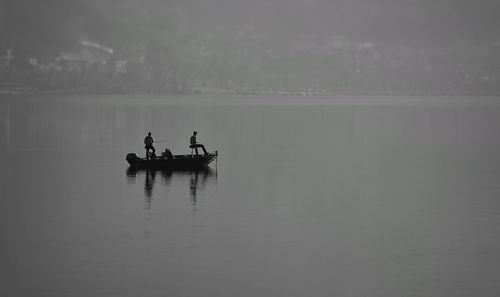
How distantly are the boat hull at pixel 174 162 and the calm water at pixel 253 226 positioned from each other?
60cm

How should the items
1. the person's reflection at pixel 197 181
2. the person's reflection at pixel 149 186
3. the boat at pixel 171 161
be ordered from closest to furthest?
the person's reflection at pixel 149 186 < the person's reflection at pixel 197 181 < the boat at pixel 171 161

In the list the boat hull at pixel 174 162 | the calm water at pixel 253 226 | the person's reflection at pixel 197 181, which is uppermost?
the boat hull at pixel 174 162

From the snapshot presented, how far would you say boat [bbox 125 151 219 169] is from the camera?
39.5 metres

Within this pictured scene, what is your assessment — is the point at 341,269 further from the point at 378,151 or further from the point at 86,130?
the point at 86,130

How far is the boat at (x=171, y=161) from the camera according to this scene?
39469 millimetres

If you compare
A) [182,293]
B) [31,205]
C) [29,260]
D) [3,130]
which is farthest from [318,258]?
[3,130]

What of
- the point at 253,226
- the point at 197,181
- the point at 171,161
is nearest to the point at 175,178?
the point at 197,181

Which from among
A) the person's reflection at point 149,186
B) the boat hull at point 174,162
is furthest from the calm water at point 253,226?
the boat hull at point 174,162

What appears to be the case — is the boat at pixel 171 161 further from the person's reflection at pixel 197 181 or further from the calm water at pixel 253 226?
the calm water at pixel 253 226

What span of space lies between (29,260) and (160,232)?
435 centimetres

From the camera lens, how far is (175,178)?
3728cm

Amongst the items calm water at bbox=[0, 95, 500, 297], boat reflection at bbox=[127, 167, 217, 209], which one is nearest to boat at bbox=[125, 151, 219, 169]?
boat reflection at bbox=[127, 167, 217, 209]

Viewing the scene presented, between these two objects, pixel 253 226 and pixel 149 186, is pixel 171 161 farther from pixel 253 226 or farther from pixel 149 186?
pixel 253 226

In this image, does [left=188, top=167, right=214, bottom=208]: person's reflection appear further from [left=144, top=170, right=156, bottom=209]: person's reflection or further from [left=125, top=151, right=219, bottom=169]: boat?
[left=144, top=170, right=156, bottom=209]: person's reflection
